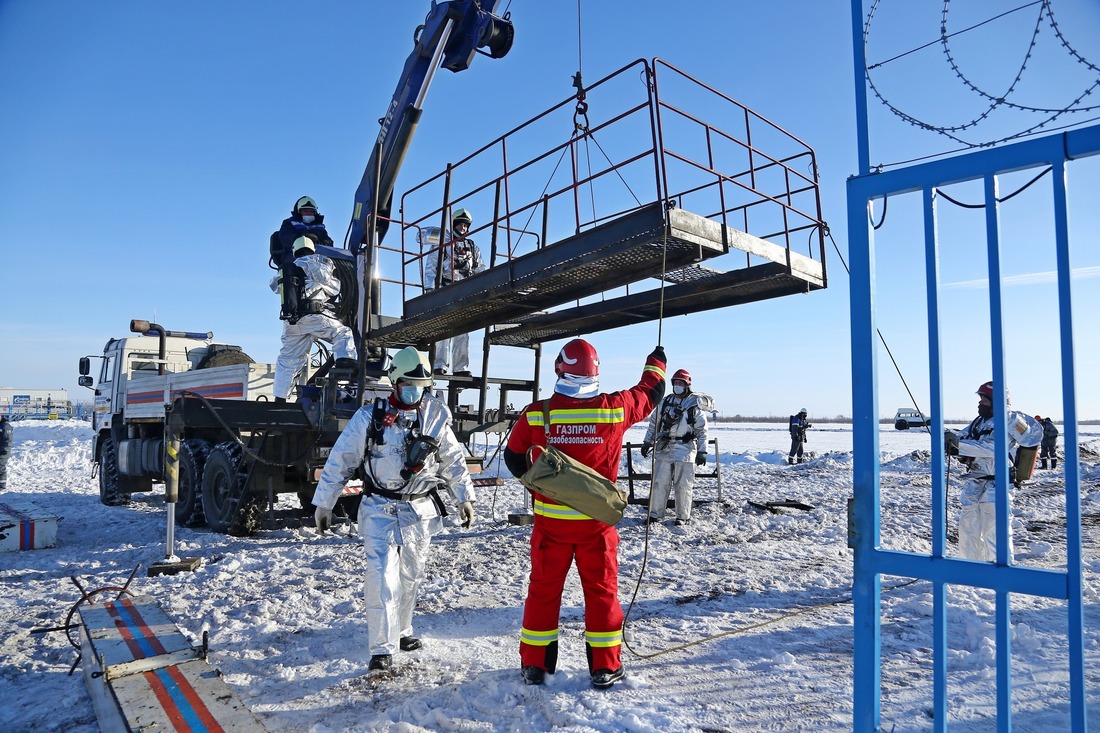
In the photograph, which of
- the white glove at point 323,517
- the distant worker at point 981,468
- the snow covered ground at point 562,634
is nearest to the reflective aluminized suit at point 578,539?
the snow covered ground at point 562,634

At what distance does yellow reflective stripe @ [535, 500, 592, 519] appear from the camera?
12.4 ft

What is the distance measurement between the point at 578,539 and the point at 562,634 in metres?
1.16

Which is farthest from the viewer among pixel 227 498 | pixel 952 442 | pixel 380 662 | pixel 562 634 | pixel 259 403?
pixel 227 498

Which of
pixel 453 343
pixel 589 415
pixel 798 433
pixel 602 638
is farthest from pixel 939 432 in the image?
pixel 798 433

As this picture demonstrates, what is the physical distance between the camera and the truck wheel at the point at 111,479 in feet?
37.2

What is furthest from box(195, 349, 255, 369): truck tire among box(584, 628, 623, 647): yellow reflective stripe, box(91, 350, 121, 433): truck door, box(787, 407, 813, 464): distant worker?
box(787, 407, 813, 464): distant worker

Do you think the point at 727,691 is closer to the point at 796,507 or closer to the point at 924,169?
the point at 924,169

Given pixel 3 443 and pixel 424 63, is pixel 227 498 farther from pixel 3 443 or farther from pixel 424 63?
pixel 3 443

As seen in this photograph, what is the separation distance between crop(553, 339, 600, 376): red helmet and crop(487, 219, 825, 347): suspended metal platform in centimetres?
60

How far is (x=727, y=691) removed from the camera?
11.9ft

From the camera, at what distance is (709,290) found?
18.0 ft

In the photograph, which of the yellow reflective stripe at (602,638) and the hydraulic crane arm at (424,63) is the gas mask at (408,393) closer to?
the yellow reflective stripe at (602,638)

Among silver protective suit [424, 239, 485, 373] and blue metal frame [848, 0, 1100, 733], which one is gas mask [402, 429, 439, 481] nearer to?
blue metal frame [848, 0, 1100, 733]

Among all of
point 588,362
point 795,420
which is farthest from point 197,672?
point 795,420
